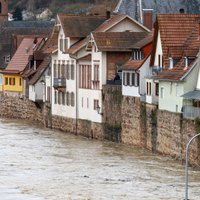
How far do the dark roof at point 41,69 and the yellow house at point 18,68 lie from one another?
4.31m

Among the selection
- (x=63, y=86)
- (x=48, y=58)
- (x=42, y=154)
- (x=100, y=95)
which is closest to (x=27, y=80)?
(x=48, y=58)

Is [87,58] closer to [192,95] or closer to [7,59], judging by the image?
[192,95]

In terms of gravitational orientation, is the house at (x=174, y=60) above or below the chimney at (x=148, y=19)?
below

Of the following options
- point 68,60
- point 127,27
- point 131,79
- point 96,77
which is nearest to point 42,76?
point 68,60

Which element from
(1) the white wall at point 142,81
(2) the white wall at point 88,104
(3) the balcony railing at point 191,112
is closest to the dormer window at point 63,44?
(2) the white wall at point 88,104

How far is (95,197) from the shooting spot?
57.6 m

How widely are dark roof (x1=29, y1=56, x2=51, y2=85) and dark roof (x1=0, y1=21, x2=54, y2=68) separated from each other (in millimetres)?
16324

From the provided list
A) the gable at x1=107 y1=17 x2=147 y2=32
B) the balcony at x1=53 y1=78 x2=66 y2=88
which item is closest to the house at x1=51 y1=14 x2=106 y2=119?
→ the balcony at x1=53 y1=78 x2=66 y2=88

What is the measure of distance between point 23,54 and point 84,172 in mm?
49393

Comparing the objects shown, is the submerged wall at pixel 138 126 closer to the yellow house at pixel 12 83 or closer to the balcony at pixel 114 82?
the balcony at pixel 114 82

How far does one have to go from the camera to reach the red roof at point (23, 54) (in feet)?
374

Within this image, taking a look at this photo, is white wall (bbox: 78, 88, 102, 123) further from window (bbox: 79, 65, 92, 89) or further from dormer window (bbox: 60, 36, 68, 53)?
dormer window (bbox: 60, 36, 68, 53)

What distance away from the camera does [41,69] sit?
105938mm

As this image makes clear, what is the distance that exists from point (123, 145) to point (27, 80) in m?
30.3
